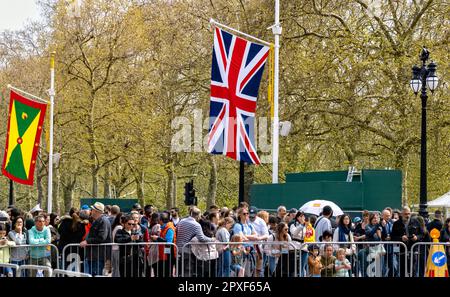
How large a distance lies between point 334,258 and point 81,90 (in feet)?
125

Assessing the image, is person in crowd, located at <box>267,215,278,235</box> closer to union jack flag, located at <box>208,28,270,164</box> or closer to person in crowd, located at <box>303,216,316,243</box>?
person in crowd, located at <box>303,216,316,243</box>

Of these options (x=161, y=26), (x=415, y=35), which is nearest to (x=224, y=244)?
(x=415, y=35)

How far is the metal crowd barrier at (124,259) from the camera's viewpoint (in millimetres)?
16891

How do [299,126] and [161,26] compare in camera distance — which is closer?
[299,126]

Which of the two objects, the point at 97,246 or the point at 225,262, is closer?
the point at 225,262

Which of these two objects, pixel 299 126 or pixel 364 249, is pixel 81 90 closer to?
pixel 299 126

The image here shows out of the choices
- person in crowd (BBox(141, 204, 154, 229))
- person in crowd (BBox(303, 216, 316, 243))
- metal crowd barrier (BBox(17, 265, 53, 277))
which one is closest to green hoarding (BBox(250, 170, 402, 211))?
person in crowd (BBox(141, 204, 154, 229))

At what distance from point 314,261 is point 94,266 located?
353cm

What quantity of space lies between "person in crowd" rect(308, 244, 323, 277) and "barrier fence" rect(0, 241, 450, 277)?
15mm

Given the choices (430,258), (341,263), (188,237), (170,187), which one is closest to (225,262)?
(188,237)

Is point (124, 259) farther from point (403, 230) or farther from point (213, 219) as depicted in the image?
point (403, 230)

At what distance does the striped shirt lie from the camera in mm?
16969

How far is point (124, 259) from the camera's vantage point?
1708cm

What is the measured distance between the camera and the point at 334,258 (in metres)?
16.6
